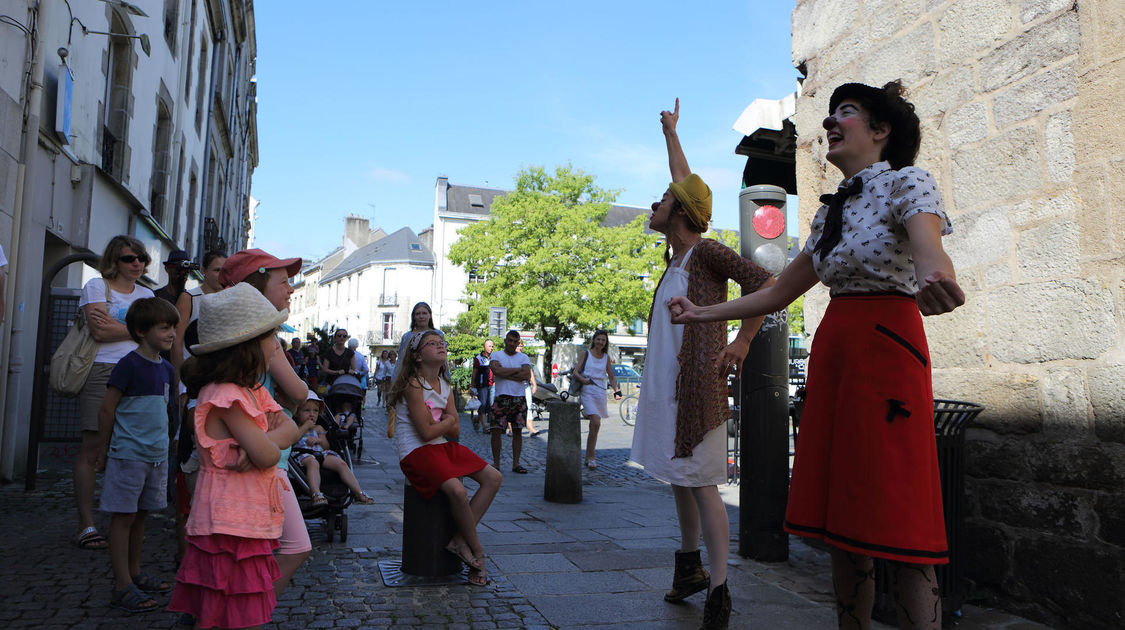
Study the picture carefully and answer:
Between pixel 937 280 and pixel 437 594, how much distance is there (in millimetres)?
3026

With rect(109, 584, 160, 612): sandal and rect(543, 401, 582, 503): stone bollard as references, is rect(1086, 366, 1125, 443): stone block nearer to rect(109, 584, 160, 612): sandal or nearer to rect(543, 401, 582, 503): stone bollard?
rect(109, 584, 160, 612): sandal

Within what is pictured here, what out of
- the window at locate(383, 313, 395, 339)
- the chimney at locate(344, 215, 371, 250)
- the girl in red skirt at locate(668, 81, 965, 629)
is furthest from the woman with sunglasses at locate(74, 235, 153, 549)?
the chimney at locate(344, 215, 371, 250)

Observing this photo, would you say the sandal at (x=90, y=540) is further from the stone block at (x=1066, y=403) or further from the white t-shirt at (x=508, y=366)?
the white t-shirt at (x=508, y=366)

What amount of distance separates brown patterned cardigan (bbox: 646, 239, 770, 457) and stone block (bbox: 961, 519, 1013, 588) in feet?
4.56

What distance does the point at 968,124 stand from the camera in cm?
412

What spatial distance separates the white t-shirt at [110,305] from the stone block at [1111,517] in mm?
5102

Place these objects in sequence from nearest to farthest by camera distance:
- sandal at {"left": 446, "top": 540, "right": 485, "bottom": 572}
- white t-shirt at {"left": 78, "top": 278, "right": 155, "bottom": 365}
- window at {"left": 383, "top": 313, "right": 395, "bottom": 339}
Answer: sandal at {"left": 446, "top": 540, "right": 485, "bottom": 572}
white t-shirt at {"left": 78, "top": 278, "right": 155, "bottom": 365}
window at {"left": 383, "top": 313, "right": 395, "bottom": 339}

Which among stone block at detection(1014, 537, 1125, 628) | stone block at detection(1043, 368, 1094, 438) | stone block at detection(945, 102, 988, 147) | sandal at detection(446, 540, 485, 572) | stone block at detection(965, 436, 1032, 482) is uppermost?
stone block at detection(945, 102, 988, 147)

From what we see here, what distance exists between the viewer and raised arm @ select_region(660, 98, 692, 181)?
398cm

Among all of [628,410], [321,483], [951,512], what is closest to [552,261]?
[628,410]

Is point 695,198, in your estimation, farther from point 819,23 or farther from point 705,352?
point 819,23

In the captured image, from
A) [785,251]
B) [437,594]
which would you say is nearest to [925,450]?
[437,594]

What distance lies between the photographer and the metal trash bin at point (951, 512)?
348 cm

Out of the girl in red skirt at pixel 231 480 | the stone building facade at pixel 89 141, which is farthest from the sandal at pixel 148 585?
Result: the stone building facade at pixel 89 141
